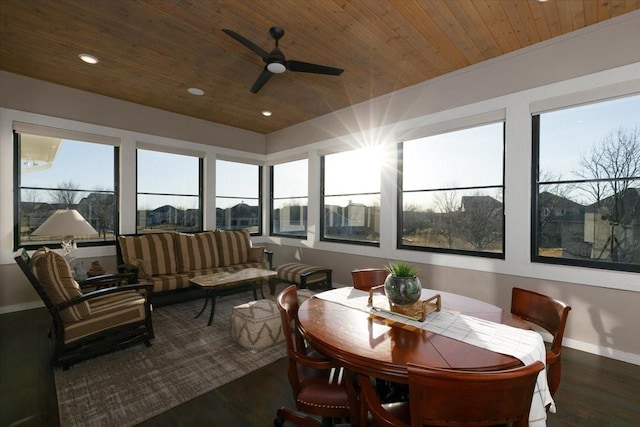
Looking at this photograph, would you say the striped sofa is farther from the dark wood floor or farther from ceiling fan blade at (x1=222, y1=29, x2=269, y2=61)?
ceiling fan blade at (x1=222, y1=29, x2=269, y2=61)

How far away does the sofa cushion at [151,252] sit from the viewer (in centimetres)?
407

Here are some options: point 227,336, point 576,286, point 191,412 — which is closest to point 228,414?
point 191,412

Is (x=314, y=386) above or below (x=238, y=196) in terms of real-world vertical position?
below

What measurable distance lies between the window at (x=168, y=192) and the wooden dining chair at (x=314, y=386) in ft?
13.9

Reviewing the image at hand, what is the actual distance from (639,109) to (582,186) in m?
0.77

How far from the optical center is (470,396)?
2.91ft

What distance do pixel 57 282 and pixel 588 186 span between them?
16.1ft

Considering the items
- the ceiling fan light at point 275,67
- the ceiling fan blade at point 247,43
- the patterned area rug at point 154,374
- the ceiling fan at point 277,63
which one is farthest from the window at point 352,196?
the patterned area rug at point 154,374

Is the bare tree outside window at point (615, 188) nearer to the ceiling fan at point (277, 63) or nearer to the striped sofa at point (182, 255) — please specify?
the ceiling fan at point (277, 63)

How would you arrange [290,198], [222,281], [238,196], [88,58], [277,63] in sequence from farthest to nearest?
[238,196], [290,198], [222,281], [88,58], [277,63]

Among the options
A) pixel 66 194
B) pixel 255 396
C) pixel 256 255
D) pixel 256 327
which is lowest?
pixel 255 396

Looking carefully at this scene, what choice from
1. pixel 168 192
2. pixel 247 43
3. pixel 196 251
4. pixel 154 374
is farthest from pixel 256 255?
pixel 247 43

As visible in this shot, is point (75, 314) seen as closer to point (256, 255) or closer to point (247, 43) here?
point (247, 43)

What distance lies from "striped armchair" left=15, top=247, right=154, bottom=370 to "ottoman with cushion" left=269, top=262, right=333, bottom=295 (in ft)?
6.82
